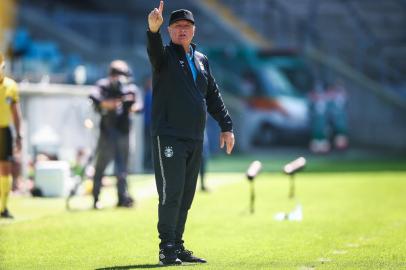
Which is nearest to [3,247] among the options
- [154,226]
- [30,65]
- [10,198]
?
[154,226]

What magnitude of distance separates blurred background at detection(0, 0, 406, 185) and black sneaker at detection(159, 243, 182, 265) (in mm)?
20633

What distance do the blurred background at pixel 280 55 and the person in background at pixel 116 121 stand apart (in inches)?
560

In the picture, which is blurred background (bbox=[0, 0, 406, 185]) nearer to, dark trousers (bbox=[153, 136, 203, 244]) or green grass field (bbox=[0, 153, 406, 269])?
green grass field (bbox=[0, 153, 406, 269])

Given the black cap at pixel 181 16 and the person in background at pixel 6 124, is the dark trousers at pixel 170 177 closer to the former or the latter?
the black cap at pixel 181 16

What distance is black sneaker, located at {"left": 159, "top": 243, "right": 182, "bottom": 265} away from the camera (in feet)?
30.3

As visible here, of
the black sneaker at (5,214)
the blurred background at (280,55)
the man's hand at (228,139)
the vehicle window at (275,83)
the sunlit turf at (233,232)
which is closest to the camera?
the sunlit turf at (233,232)

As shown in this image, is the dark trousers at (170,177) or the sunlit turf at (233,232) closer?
the dark trousers at (170,177)

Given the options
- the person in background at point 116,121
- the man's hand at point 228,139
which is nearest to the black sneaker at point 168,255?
the man's hand at point 228,139

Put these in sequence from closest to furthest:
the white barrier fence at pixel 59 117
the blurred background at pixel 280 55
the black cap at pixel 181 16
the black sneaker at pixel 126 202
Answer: the black cap at pixel 181 16
the black sneaker at pixel 126 202
the white barrier fence at pixel 59 117
the blurred background at pixel 280 55

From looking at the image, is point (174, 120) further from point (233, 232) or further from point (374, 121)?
point (374, 121)

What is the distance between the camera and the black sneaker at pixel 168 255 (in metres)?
9.23

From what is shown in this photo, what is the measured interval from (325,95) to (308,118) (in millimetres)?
893

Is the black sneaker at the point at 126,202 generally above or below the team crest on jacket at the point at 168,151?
below

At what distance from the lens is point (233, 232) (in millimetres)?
12234
